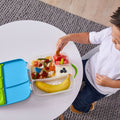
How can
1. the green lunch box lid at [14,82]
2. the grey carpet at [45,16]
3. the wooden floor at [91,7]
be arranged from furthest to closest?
the wooden floor at [91,7] < the grey carpet at [45,16] < the green lunch box lid at [14,82]

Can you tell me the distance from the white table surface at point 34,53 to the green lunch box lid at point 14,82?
0.10ft

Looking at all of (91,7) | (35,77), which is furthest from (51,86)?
(91,7)

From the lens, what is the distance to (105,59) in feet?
2.97

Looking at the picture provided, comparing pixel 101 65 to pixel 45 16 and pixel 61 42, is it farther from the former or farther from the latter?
pixel 45 16

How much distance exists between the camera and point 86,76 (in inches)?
40.9

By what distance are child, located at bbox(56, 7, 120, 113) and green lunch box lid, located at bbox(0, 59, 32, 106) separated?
231 millimetres

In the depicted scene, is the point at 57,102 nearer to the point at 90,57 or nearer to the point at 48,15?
the point at 90,57

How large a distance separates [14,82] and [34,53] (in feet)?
0.62

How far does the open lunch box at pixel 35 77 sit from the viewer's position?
0.81 metres

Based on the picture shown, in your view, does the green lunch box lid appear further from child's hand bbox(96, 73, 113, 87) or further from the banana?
child's hand bbox(96, 73, 113, 87)

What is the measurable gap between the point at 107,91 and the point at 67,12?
0.98 meters

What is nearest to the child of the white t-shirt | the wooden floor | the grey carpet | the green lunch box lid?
the white t-shirt

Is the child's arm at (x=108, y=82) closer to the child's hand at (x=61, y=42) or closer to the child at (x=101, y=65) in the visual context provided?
the child at (x=101, y=65)

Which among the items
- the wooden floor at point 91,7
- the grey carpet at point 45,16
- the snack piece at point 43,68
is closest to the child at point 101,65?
the snack piece at point 43,68
